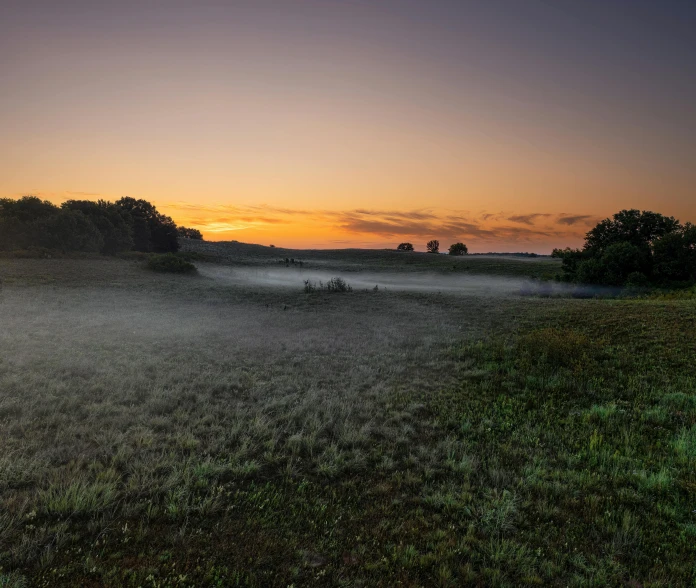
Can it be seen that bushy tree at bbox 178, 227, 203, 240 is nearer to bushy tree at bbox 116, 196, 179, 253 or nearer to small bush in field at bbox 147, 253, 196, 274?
bushy tree at bbox 116, 196, 179, 253

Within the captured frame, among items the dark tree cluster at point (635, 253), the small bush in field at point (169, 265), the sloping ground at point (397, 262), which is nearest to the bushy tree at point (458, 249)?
the sloping ground at point (397, 262)

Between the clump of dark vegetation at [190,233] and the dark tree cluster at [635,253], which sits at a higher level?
the clump of dark vegetation at [190,233]

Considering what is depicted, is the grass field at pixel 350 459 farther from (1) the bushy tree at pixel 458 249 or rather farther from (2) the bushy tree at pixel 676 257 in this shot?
(1) the bushy tree at pixel 458 249

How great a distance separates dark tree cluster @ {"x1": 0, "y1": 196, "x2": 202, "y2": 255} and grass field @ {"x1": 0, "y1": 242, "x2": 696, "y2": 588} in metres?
33.1

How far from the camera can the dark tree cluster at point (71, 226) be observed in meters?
38.1

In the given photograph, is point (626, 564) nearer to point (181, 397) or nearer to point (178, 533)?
Answer: point (178, 533)

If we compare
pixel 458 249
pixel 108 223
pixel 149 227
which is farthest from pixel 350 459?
pixel 458 249

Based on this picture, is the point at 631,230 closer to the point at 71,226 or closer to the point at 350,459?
the point at 350,459

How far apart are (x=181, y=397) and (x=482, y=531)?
24.3 feet

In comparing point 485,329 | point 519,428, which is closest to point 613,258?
point 485,329

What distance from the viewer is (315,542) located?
4277 mm

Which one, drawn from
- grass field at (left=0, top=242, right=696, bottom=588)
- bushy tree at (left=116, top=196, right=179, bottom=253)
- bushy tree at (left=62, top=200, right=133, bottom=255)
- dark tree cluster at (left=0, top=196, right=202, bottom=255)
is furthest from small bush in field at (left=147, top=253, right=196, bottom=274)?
grass field at (left=0, top=242, right=696, bottom=588)

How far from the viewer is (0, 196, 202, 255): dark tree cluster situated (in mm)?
38062

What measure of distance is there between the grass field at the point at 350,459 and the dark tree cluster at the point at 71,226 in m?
33.1
